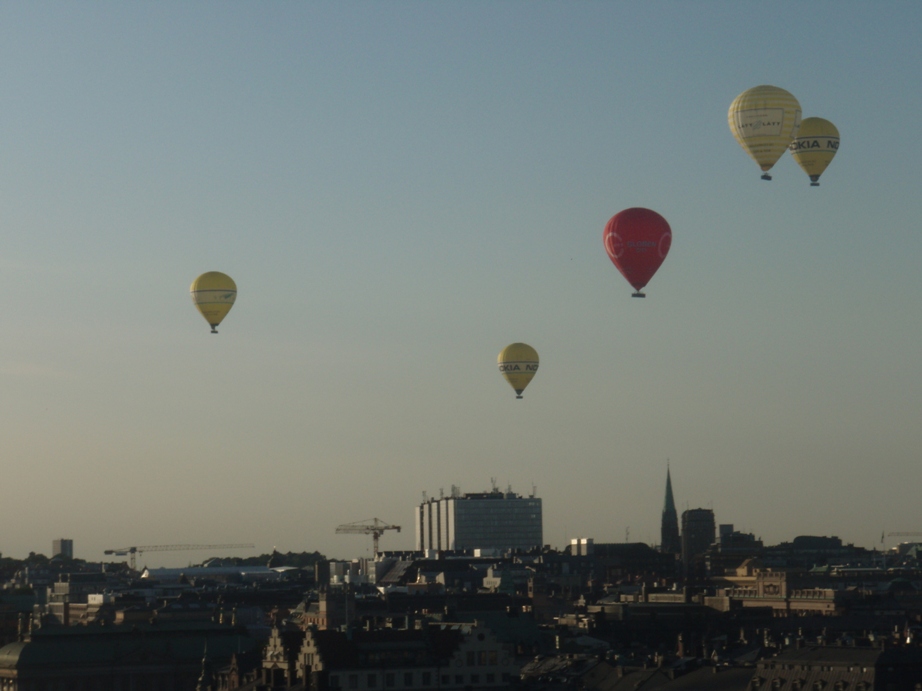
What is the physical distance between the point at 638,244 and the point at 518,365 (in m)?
29.2

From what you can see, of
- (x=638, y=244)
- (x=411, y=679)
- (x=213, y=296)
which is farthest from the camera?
(x=213, y=296)

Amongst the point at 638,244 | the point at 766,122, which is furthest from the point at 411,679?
the point at 766,122

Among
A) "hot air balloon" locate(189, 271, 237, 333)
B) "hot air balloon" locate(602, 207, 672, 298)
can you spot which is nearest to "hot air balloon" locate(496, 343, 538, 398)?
"hot air balloon" locate(189, 271, 237, 333)

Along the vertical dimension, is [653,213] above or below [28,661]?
above

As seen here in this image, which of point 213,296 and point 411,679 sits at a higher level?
point 213,296

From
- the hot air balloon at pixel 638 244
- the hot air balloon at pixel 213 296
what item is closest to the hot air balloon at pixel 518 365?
the hot air balloon at pixel 213 296

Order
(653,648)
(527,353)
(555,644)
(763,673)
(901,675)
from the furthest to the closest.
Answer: (653,648) → (555,644) → (527,353) → (763,673) → (901,675)

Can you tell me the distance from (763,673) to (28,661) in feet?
215

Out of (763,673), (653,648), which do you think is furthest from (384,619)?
(763,673)

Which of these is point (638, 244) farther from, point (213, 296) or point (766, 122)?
point (213, 296)

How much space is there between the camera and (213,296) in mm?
119500

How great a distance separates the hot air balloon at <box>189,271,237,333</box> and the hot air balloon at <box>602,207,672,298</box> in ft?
98.1

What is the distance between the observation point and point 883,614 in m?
168

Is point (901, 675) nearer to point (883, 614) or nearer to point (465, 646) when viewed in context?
point (465, 646)
